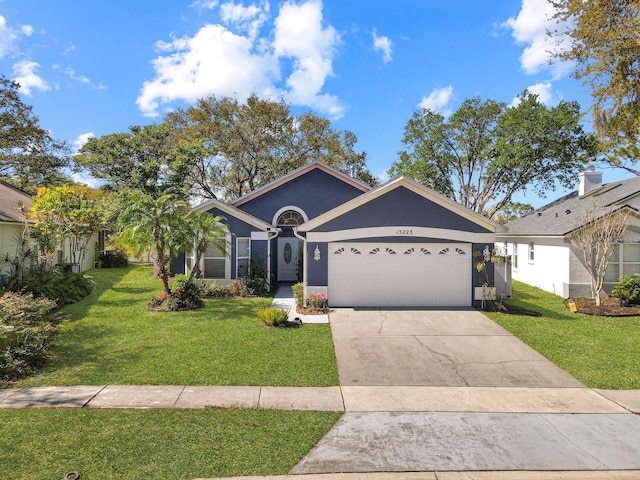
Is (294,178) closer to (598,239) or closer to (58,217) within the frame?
(58,217)

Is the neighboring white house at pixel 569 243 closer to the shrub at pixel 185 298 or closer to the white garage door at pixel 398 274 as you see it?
the white garage door at pixel 398 274

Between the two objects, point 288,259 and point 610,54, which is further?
point 288,259

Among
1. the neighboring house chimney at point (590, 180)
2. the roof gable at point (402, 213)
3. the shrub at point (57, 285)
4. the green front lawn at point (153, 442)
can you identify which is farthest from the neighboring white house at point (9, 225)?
the neighboring house chimney at point (590, 180)

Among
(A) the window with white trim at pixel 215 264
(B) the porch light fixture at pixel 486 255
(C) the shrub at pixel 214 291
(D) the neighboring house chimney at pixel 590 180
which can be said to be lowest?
(C) the shrub at pixel 214 291

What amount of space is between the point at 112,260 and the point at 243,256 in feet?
51.4

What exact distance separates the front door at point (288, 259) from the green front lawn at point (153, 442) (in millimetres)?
14602

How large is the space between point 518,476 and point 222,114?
31.8 m

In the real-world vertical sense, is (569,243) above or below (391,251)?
above

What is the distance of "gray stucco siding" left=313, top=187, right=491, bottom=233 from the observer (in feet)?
47.2

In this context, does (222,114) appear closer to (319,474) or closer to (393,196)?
(393,196)

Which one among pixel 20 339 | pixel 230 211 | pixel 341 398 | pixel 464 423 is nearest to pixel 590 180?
pixel 230 211

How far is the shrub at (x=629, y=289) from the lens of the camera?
1469 cm

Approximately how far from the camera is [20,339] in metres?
8.23

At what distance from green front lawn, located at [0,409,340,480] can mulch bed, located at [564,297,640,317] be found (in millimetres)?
12047
